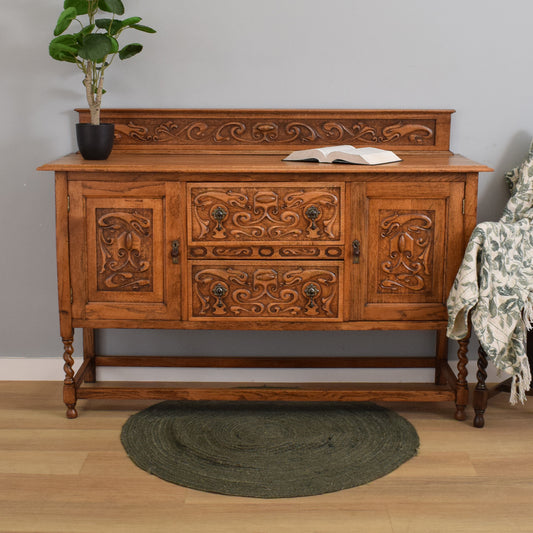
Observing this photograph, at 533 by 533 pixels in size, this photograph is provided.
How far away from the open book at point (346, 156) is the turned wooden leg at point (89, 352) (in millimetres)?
1135

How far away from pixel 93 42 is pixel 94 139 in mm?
338

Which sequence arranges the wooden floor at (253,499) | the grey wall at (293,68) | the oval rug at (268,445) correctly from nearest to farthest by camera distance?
the wooden floor at (253,499) < the oval rug at (268,445) < the grey wall at (293,68)

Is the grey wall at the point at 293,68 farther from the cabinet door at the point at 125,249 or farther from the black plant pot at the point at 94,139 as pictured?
the cabinet door at the point at 125,249

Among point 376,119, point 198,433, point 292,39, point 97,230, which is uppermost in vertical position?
point 292,39

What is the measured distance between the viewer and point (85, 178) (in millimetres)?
2652

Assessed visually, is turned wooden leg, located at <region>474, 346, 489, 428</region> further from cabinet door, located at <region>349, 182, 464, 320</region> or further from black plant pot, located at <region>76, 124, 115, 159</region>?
black plant pot, located at <region>76, 124, 115, 159</region>

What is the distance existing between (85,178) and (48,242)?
1.99 feet

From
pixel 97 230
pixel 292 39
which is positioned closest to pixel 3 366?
pixel 97 230

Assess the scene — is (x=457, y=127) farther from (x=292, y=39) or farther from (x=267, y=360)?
(x=267, y=360)

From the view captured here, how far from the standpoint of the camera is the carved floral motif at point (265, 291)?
2686 mm

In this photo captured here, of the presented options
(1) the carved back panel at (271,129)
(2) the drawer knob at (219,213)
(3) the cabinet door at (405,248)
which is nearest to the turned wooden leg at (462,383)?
(3) the cabinet door at (405,248)

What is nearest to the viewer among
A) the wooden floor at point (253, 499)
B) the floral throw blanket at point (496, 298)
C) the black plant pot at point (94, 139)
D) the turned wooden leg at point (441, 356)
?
the wooden floor at point (253, 499)

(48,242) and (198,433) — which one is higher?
(48,242)

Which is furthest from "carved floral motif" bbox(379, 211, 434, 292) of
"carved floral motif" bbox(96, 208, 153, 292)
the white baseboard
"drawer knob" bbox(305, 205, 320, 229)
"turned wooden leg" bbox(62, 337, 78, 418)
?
"turned wooden leg" bbox(62, 337, 78, 418)
